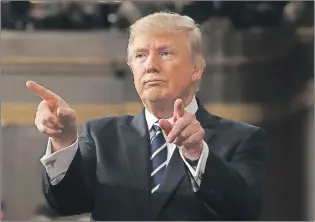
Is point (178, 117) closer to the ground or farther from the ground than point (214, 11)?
closer to the ground

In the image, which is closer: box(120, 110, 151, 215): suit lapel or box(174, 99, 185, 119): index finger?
box(174, 99, 185, 119): index finger

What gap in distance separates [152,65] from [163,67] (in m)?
0.03

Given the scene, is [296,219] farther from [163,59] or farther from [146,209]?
[163,59]

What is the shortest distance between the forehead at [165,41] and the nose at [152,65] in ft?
0.10

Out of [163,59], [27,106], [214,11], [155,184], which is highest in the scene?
[214,11]

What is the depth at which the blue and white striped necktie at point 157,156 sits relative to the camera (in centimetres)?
166

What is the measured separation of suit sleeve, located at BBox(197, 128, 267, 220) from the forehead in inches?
12.6

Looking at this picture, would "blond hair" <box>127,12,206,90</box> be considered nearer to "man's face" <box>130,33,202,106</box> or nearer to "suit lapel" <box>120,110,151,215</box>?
"man's face" <box>130,33,202,106</box>

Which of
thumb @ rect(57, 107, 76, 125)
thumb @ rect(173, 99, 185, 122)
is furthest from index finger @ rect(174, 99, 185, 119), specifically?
thumb @ rect(57, 107, 76, 125)

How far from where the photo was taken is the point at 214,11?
5.63 feet

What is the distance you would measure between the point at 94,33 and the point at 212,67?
0.36 m

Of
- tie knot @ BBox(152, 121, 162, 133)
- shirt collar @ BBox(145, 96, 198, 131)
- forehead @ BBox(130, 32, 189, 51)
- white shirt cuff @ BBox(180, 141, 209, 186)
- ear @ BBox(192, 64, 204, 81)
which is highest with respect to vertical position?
forehead @ BBox(130, 32, 189, 51)

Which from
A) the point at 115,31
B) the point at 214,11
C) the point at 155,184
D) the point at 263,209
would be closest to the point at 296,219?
the point at 263,209

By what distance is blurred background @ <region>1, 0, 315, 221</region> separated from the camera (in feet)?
5.52
